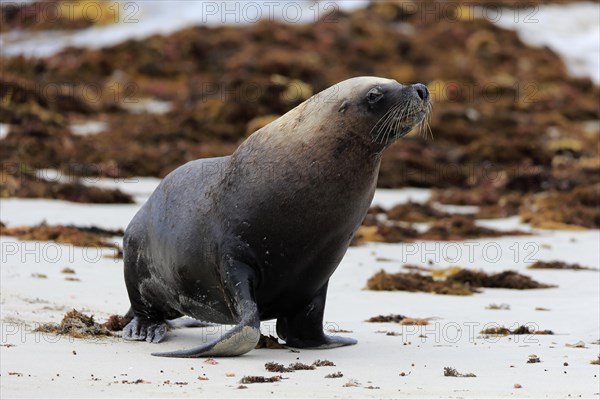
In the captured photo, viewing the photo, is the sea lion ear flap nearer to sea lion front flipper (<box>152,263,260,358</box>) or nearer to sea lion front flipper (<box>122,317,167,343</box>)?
sea lion front flipper (<box>152,263,260,358</box>)

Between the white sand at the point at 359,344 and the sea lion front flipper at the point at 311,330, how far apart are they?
162 mm

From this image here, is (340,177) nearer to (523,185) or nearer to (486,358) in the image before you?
(486,358)

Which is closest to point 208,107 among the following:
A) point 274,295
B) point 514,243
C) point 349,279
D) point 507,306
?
point 514,243

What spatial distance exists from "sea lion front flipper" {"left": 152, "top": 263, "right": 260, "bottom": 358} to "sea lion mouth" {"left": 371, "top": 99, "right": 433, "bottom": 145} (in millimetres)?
1223

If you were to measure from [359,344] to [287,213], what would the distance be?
107 cm

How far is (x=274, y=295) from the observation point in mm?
7012

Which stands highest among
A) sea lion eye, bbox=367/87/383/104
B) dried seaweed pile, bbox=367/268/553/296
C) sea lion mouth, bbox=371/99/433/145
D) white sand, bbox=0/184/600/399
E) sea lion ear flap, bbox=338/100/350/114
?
sea lion eye, bbox=367/87/383/104

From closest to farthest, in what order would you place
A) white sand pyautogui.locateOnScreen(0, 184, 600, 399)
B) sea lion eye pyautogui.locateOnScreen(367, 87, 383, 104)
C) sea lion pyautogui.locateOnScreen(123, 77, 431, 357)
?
white sand pyautogui.locateOnScreen(0, 184, 600, 399), sea lion pyautogui.locateOnScreen(123, 77, 431, 357), sea lion eye pyautogui.locateOnScreen(367, 87, 383, 104)

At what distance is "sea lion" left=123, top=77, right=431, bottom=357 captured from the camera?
268 inches

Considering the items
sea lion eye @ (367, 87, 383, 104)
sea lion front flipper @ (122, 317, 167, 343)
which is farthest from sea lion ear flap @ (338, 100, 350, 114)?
sea lion front flipper @ (122, 317, 167, 343)

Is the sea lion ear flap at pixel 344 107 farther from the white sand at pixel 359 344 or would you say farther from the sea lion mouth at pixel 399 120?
the white sand at pixel 359 344

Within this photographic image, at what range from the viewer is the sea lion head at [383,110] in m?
6.86

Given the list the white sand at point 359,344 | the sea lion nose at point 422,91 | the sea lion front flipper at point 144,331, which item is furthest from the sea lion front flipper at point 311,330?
the sea lion nose at point 422,91

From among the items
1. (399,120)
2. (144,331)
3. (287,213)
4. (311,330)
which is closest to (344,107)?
(399,120)
